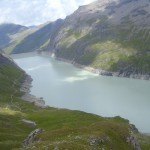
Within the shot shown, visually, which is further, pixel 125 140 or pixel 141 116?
pixel 141 116

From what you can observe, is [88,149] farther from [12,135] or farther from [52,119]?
[52,119]

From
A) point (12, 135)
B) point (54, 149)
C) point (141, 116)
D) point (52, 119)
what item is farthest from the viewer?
point (141, 116)

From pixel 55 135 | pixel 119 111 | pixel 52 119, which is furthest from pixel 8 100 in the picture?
pixel 55 135

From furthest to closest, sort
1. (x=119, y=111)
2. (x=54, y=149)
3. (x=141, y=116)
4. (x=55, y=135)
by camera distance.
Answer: (x=119, y=111) < (x=141, y=116) < (x=55, y=135) < (x=54, y=149)

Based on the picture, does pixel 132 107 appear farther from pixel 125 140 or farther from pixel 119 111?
pixel 125 140

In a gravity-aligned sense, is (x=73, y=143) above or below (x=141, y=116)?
Result: below

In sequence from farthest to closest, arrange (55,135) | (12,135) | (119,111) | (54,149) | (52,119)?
A: (119,111), (52,119), (12,135), (55,135), (54,149)

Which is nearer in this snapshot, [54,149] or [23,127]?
[54,149]

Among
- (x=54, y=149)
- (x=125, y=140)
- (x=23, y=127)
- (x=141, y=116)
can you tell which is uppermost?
(x=141, y=116)

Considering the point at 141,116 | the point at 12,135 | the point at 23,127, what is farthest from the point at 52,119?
the point at 141,116
